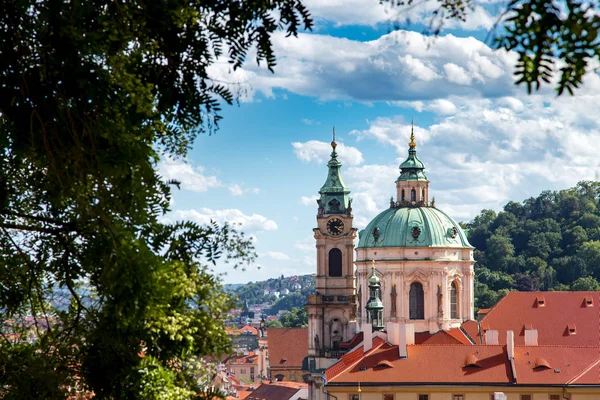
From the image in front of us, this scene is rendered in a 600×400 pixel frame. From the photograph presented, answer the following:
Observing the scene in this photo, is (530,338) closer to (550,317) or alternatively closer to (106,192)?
(550,317)

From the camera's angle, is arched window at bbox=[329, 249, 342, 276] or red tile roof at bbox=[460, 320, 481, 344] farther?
arched window at bbox=[329, 249, 342, 276]

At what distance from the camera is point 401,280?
242 ft

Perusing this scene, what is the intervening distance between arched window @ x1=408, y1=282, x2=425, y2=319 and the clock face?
30.3 ft

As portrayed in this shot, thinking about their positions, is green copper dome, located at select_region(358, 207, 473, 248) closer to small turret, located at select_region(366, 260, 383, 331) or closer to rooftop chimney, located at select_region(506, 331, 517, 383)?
small turret, located at select_region(366, 260, 383, 331)

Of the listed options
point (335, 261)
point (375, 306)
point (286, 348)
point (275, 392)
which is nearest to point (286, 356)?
point (286, 348)

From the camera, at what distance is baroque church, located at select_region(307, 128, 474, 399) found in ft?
240

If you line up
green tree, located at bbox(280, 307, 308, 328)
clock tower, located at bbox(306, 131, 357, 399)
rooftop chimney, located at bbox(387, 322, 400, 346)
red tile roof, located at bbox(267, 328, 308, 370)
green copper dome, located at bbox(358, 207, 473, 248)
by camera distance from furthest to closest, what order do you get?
green tree, located at bbox(280, 307, 308, 328)
red tile roof, located at bbox(267, 328, 308, 370)
clock tower, located at bbox(306, 131, 357, 399)
green copper dome, located at bbox(358, 207, 473, 248)
rooftop chimney, located at bbox(387, 322, 400, 346)

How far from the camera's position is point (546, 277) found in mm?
128375

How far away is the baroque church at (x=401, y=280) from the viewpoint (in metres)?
73.1

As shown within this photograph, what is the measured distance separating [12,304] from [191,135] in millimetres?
2530

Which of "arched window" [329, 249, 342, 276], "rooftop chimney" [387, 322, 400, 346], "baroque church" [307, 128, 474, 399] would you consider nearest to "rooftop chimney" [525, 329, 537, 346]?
"rooftop chimney" [387, 322, 400, 346]

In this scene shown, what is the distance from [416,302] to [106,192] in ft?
205

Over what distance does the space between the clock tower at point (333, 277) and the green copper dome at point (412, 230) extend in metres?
4.92

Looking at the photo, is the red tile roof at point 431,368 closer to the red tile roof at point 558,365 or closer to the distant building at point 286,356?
the red tile roof at point 558,365
